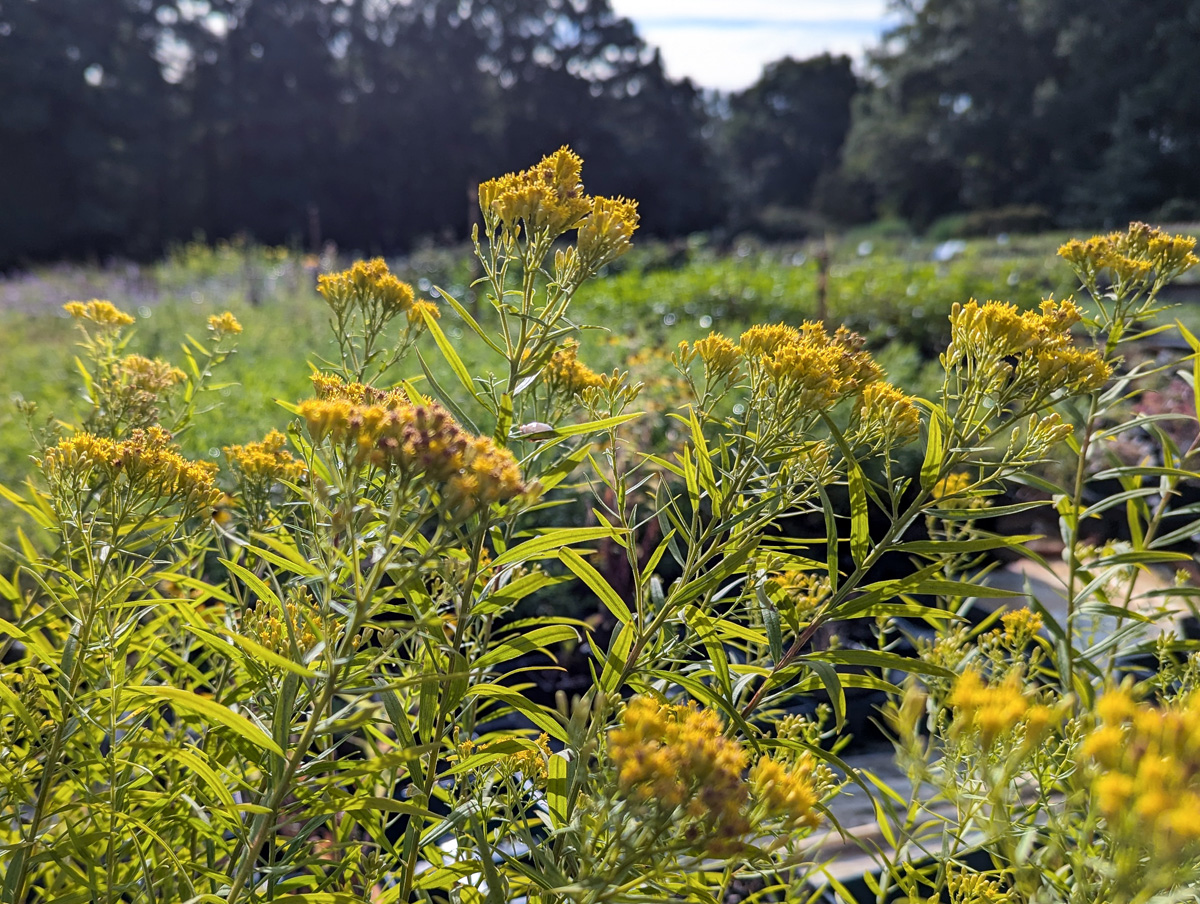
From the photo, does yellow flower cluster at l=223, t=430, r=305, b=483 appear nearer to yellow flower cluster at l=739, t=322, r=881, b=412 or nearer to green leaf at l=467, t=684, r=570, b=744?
green leaf at l=467, t=684, r=570, b=744

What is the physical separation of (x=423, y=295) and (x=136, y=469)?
8744mm

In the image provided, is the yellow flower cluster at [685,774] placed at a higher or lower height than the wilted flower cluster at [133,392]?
lower

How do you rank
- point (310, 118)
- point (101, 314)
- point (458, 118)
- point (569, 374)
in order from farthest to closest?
point (458, 118)
point (310, 118)
point (101, 314)
point (569, 374)

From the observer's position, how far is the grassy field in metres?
4.44

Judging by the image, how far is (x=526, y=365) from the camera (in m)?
0.87

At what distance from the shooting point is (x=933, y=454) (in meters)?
0.88

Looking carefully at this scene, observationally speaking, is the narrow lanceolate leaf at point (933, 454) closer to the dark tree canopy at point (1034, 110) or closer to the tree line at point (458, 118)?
the tree line at point (458, 118)

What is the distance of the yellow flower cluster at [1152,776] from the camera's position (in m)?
0.42

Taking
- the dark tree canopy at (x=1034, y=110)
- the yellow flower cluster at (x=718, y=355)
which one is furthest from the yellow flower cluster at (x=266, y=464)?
the dark tree canopy at (x=1034, y=110)

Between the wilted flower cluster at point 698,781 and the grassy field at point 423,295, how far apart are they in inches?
97.9

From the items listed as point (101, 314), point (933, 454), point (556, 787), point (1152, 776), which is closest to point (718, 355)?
point (933, 454)

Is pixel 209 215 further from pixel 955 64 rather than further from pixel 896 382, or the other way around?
pixel 955 64

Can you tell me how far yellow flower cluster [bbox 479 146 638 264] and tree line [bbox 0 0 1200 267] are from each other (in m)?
22.6

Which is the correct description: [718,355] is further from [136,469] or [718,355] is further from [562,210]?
[136,469]
